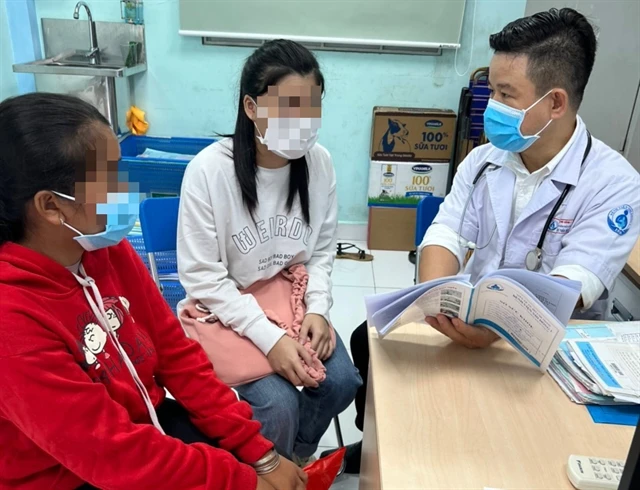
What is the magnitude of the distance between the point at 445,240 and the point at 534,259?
243mm

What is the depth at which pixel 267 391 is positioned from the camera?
1.29m

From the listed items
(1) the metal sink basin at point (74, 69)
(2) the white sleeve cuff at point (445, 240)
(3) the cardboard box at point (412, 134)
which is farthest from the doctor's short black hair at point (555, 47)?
(1) the metal sink basin at point (74, 69)

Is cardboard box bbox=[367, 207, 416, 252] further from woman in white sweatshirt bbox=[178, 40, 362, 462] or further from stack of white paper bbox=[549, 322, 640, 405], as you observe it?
stack of white paper bbox=[549, 322, 640, 405]

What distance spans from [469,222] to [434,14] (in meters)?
1.87

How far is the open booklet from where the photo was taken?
957 mm

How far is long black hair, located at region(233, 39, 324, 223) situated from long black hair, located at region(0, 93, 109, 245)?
1.83ft

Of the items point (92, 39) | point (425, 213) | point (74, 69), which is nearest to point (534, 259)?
point (425, 213)

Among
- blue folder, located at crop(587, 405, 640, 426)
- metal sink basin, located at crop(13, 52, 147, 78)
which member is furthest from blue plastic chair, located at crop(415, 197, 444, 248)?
metal sink basin, located at crop(13, 52, 147, 78)

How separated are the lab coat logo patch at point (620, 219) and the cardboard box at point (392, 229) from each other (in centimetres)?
188

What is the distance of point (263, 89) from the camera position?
133 centimetres

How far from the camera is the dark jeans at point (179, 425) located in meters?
1.13

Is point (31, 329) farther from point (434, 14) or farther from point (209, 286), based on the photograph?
point (434, 14)

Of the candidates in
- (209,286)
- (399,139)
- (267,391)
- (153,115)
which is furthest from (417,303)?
(153,115)

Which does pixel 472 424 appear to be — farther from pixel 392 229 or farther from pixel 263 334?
pixel 392 229
